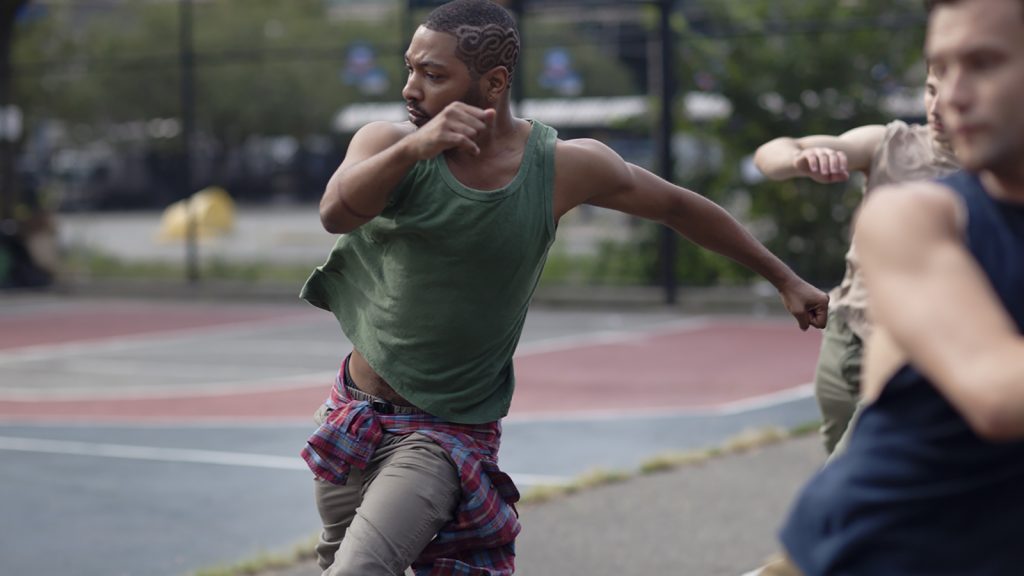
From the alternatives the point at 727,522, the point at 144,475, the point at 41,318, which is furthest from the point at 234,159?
the point at 727,522

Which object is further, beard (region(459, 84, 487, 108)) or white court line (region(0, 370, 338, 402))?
white court line (region(0, 370, 338, 402))

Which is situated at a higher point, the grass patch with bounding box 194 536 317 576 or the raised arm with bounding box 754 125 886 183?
the raised arm with bounding box 754 125 886 183

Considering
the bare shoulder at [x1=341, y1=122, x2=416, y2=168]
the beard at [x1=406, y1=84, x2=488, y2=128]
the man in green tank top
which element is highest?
the beard at [x1=406, y1=84, x2=488, y2=128]

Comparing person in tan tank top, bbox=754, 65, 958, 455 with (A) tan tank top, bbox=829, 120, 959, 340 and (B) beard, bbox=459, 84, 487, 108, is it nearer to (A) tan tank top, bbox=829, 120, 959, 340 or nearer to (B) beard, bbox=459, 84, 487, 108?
(A) tan tank top, bbox=829, 120, 959, 340

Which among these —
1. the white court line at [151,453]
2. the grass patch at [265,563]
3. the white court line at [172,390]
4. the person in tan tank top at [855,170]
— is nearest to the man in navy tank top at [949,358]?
the person in tan tank top at [855,170]

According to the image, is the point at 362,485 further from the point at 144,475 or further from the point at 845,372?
the point at 144,475

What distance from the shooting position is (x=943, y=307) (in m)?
1.86

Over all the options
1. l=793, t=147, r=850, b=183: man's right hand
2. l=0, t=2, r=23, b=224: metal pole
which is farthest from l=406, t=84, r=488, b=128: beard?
l=0, t=2, r=23, b=224: metal pole

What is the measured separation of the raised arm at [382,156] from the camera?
9.71 ft

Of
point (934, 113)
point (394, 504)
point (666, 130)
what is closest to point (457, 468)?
point (394, 504)

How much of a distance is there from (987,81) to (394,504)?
1.94 m

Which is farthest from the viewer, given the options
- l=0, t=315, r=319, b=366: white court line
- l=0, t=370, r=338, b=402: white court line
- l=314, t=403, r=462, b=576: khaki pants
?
l=0, t=315, r=319, b=366: white court line

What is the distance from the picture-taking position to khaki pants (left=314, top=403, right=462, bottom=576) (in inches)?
133

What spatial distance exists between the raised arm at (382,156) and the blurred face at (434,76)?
4.4 inches
